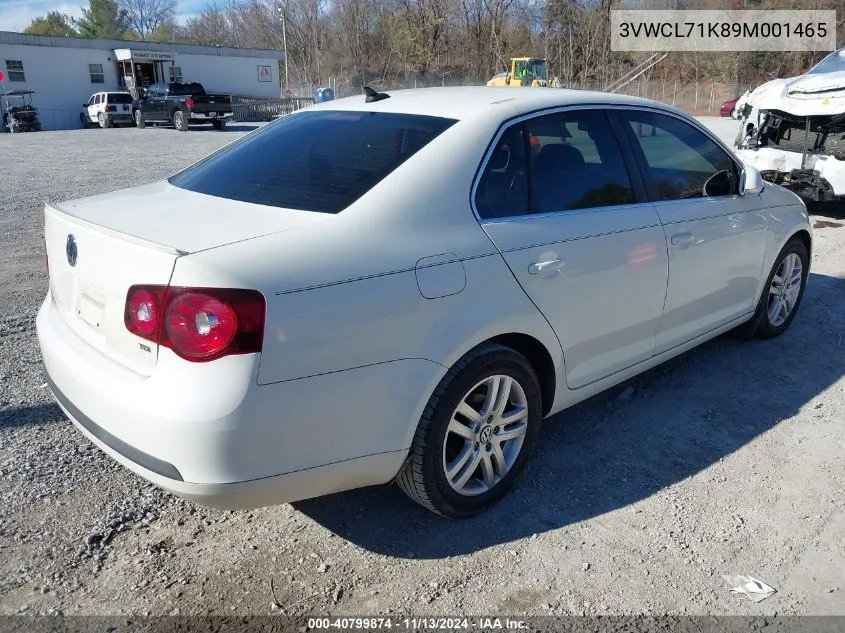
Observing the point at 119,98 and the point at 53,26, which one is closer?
the point at 119,98

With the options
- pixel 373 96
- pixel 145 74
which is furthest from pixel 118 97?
pixel 373 96

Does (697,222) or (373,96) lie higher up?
A: (373,96)

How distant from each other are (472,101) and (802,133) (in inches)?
301

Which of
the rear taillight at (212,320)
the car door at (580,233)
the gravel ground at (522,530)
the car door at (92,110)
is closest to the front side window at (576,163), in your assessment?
the car door at (580,233)

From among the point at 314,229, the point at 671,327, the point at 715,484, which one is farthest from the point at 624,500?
the point at 314,229

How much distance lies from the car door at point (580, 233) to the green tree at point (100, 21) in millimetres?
87882

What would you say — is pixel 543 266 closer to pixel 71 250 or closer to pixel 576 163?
pixel 576 163

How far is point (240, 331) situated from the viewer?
2.18m

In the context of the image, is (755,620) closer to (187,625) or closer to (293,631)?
(293,631)

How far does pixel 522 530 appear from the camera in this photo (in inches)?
115

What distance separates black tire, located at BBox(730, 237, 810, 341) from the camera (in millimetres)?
4652

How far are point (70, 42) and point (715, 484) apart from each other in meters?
42.9

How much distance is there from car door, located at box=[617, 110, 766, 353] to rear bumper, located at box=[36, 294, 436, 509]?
5.82ft

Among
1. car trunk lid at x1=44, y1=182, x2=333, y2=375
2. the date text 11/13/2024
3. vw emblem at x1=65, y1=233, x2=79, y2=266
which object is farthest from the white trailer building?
the date text 11/13/2024
